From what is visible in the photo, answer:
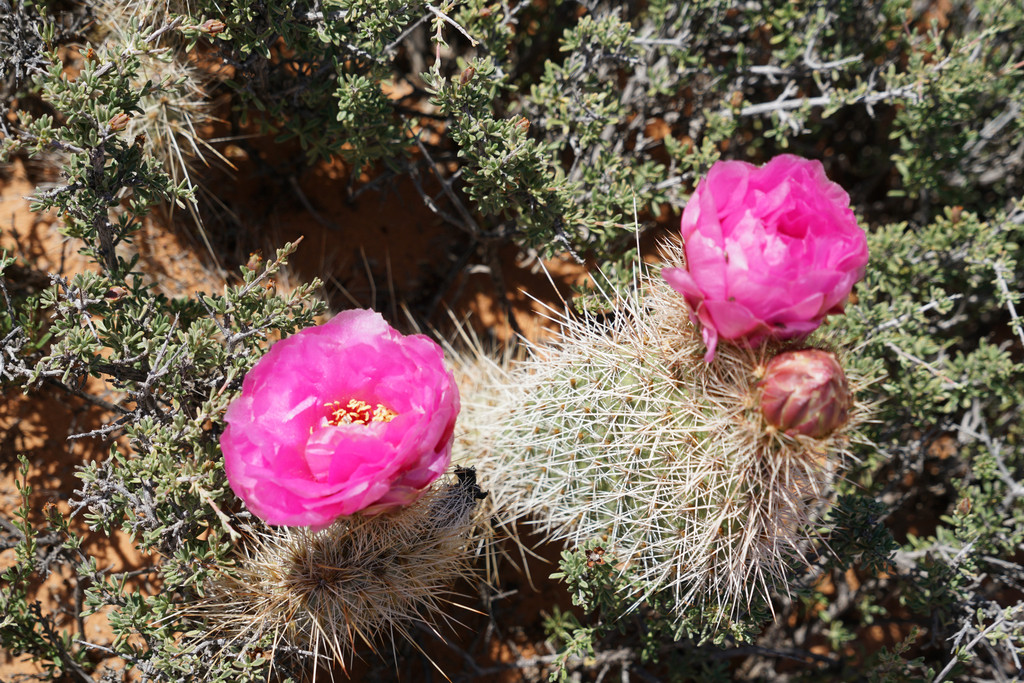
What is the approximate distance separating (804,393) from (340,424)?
2.98 ft

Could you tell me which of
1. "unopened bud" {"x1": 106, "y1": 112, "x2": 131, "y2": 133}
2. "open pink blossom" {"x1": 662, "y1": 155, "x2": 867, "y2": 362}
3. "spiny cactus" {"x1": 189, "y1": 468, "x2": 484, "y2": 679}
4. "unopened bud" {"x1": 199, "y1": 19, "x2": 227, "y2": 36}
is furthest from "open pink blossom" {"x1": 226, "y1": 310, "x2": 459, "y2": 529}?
"unopened bud" {"x1": 199, "y1": 19, "x2": 227, "y2": 36}

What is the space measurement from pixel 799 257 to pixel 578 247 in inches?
40.4

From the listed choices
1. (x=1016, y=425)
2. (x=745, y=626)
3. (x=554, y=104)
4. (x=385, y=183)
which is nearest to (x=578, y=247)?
(x=554, y=104)

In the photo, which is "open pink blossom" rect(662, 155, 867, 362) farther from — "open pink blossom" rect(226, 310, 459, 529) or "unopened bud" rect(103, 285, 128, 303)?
"unopened bud" rect(103, 285, 128, 303)

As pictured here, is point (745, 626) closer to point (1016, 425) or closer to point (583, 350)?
point (583, 350)

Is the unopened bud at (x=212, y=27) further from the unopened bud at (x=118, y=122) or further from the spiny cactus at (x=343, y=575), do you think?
the spiny cactus at (x=343, y=575)

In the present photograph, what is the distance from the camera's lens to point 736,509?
5.27 ft

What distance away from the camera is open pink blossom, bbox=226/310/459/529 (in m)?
1.40

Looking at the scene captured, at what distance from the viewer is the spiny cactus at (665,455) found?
1.54 metres

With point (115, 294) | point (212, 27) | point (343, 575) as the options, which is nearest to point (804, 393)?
point (343, 575)

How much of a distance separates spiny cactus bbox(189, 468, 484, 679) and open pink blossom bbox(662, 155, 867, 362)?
30.9 inches

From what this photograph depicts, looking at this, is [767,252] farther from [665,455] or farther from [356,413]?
[356,413]

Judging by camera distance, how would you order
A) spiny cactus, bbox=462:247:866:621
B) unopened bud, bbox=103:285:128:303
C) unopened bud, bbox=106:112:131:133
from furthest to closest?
unopened bud, bbox=103:285:128:303 → unopened bud, bbox=106:112:131:133 → spiny cactus, bbox=462:247:866:621

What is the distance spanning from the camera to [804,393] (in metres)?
1.38
